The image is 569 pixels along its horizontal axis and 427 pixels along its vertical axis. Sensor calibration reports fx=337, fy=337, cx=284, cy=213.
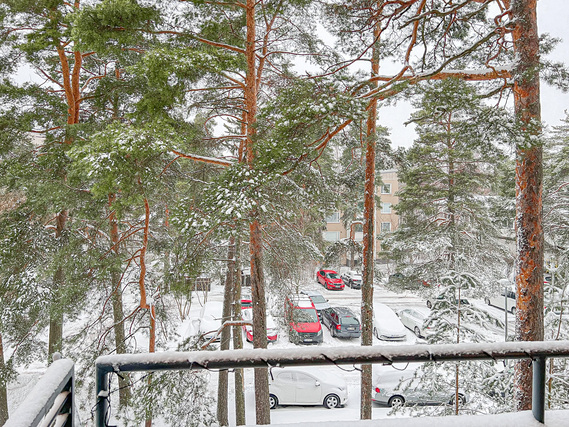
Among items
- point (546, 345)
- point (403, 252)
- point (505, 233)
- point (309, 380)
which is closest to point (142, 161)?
point (546, 345)

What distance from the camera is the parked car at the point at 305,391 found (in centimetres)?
833

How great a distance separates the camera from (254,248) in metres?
5.38

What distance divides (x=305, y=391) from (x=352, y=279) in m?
11.2

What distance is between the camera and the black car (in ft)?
40.3

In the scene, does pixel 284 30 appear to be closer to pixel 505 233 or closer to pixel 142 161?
pixel 142 161

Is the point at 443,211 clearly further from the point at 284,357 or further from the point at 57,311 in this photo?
the point at 284,357

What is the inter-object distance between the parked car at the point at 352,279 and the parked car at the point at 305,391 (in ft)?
34.7

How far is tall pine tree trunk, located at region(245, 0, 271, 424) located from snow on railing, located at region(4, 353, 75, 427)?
386cm

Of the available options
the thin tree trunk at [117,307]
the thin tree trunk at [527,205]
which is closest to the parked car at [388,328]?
the thin tree trunk at [527,205]

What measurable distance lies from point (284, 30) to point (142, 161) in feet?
13.0

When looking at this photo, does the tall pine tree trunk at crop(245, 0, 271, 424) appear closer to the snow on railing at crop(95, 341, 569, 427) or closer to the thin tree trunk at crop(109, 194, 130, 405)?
the thin tree trunk at crop(109, 194, 130, 405)

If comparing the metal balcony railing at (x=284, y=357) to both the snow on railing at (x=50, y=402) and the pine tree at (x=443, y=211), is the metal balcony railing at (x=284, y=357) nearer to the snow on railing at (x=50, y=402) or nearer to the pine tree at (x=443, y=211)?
the snow on railing at (x=50, y=402)

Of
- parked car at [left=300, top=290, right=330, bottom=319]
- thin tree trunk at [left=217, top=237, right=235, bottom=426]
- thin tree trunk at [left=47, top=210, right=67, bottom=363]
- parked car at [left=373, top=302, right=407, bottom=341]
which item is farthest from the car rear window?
thin tree trunk at [left=47, top=210, right=67, bottom=363]

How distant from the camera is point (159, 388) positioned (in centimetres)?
482
